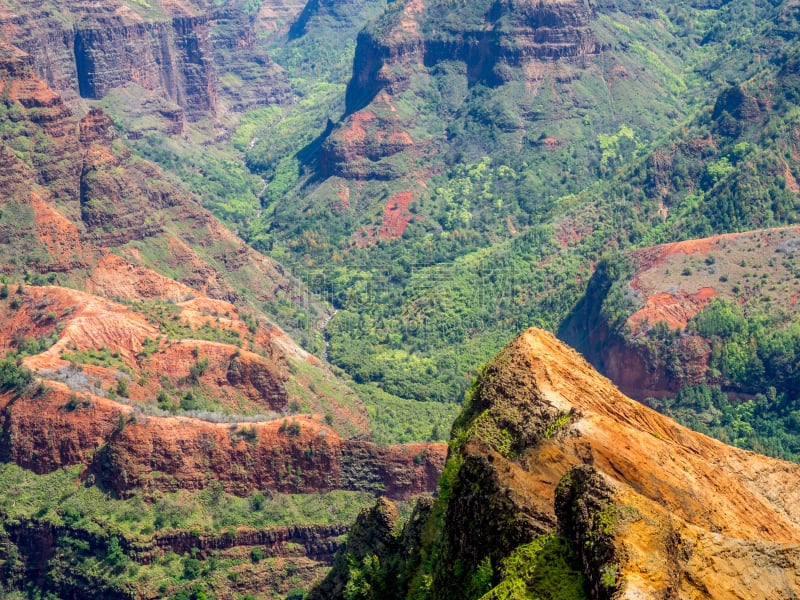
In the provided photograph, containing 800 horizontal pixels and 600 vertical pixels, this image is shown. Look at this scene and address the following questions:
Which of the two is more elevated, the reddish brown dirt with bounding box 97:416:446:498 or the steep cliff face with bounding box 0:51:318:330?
the steep cliff face with bounding box 0:51:318:330

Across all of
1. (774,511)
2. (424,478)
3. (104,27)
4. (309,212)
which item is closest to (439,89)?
(309,212)

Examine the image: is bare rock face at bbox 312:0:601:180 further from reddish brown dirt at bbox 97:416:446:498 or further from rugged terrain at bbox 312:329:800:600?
rugged terrain at bbox 312:329:800:600

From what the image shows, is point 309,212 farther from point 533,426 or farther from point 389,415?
point 533,426

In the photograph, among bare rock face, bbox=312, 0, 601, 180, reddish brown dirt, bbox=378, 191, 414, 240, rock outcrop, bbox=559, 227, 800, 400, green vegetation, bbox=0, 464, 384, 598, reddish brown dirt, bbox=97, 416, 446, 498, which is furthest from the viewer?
bare rock face, bbox=312, 0, 601, 180

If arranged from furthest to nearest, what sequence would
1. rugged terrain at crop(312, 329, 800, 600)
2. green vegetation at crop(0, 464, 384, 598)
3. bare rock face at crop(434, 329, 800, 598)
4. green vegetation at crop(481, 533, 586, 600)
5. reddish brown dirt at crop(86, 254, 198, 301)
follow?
reddish brown dirt at crop(86, 254, 198, 301)
green vegetation at crop(0, 464, 384, 598)
green vegetation at crop(481, 533, 586, 600)
rugged terrain at crop(312, 329, 800, 600)
bare rock face at crop(434, 329, 800, 598)

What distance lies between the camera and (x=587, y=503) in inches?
1002

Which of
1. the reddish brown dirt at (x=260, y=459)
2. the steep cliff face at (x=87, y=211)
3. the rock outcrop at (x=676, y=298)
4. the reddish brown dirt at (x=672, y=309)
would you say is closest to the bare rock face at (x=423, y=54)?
the steep cliff face at (x=87, y=211)

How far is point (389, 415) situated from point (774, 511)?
77.5 m

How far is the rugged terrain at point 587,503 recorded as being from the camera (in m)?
24.2

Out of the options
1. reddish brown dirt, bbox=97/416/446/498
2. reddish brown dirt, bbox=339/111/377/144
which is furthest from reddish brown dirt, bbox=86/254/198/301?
reddish brown dirt, bbox=339/111/377/144

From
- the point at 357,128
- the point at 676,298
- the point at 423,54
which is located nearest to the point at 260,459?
the point at 676,298

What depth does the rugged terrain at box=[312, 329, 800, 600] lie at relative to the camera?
24.2 m

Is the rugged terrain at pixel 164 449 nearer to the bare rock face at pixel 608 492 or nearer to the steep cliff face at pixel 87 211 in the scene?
the steep cliff face at pixel 87 211

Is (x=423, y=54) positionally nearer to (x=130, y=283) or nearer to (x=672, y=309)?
(x=130, y=283)
